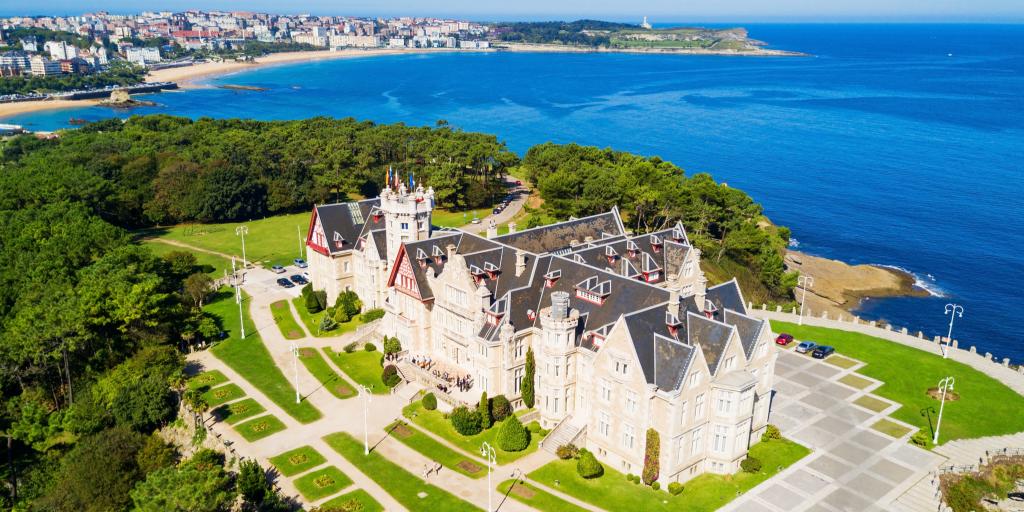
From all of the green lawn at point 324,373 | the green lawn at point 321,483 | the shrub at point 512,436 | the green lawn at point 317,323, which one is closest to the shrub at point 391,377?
the green lawn at point 324,373

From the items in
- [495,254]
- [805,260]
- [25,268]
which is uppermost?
[495,254]

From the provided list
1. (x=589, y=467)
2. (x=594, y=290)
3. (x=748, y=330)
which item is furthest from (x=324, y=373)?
(x=748, y=330)

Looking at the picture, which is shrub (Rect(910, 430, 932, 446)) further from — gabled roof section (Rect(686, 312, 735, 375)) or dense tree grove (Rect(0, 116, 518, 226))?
dense tree grove (Rect(0, 116, 518, 226))

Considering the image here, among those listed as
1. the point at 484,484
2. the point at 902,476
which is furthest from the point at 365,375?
the point at 902,476

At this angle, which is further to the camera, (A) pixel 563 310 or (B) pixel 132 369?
(B) pixel 132 369

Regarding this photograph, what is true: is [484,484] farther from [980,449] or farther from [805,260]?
[805,260]

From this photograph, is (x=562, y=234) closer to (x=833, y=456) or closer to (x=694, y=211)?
(x=833, y=456)
